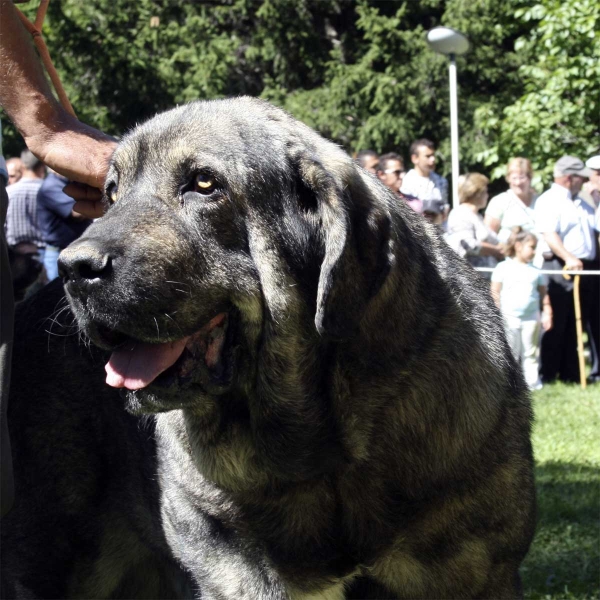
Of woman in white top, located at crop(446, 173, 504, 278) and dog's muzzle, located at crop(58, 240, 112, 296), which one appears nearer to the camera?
dog's muzzle, located at crop(58, 240, 112, 296)

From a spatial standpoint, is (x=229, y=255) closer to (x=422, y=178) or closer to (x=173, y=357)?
(x=173, y=357)

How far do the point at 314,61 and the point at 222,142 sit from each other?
63.5 ft

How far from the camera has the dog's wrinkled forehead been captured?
9.07 ft

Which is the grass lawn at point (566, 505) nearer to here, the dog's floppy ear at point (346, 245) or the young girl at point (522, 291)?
the young girl at point (522, 291)

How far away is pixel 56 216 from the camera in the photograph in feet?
23.9

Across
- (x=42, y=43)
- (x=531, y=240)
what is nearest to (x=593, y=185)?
(x=531, y=240)

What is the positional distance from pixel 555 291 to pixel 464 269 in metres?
8.27

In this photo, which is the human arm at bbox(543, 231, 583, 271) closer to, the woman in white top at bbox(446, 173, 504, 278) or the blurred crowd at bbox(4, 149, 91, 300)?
the woman in white top at bbox(446, 173, 504, 278)

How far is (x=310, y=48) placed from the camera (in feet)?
70.5

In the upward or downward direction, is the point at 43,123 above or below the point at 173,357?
above

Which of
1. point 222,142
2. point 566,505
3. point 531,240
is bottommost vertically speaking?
point 566,505

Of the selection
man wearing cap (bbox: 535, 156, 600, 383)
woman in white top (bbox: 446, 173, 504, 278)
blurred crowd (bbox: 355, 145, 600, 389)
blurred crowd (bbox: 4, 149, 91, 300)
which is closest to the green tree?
blurred crowd (bbox: 355, 145, 600, 389)

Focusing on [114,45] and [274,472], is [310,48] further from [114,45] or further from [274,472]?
[274,472]

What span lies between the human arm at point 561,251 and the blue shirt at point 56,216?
528 cm
